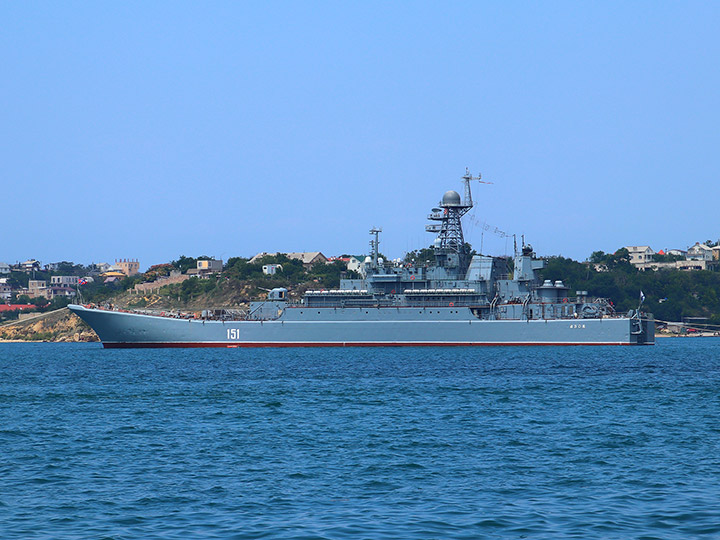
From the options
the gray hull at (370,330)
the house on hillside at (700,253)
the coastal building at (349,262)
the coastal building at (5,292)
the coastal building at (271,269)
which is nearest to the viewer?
the gray hull at (370,330)

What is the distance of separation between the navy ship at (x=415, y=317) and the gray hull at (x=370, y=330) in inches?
3.2

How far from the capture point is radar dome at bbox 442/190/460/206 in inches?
3019

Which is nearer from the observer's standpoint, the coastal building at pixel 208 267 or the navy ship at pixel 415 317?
the navy ship at pixel 415 317

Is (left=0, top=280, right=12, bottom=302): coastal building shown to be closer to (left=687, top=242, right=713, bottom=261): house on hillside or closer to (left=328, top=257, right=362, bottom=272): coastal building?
(left=328, top=257, right=362, bottom=272): coastal building

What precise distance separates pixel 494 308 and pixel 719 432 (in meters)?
45.9

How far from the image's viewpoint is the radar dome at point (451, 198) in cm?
7669

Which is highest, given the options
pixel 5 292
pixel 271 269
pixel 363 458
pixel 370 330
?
pixel 271 269

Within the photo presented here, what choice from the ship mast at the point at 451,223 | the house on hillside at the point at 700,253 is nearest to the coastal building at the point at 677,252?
the house on hillside at the point at 700,253

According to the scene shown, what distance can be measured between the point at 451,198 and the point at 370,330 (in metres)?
16.7

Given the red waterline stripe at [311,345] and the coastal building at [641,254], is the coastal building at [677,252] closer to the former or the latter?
the coastal building at [641,254]

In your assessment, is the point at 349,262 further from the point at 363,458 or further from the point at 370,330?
the point at 363,458

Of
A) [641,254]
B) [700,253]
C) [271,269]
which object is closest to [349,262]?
[271,269]

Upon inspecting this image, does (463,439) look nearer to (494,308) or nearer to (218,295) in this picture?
(494,308)

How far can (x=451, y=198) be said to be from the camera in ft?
253
